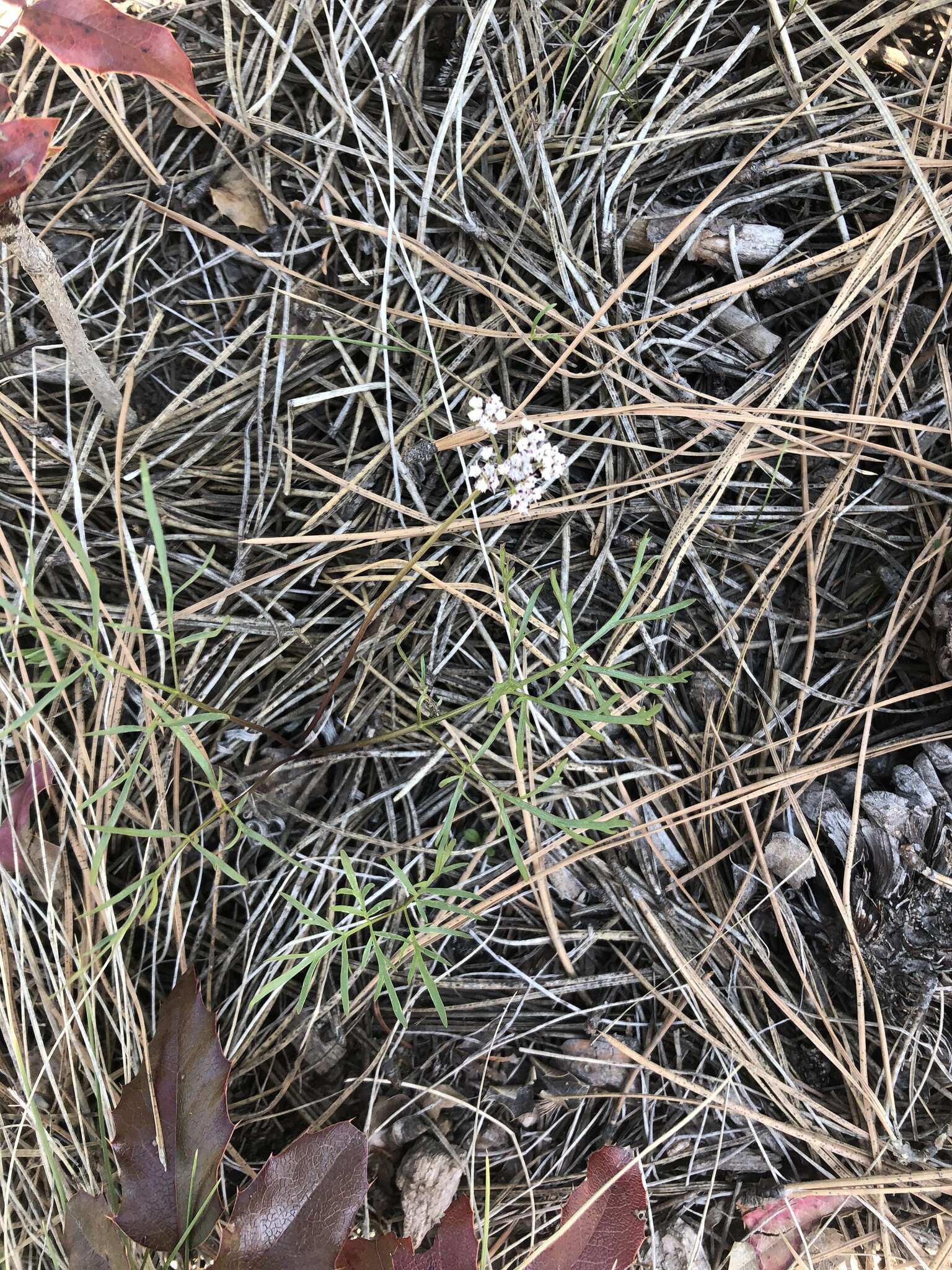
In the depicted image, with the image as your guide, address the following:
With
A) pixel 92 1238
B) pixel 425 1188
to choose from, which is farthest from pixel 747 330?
pixel 92 1238

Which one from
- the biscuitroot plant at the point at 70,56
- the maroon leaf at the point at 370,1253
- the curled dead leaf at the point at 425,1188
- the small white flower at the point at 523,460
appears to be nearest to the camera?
the biscuitroot plant at the point at 70,56

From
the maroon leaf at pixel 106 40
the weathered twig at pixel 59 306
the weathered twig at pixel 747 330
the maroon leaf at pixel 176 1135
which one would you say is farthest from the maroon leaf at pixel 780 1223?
the maroon leaf at pixel 106 40

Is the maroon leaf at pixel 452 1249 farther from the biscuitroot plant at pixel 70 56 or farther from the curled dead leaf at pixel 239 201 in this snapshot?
the curled dead leaf at pixel 239 201

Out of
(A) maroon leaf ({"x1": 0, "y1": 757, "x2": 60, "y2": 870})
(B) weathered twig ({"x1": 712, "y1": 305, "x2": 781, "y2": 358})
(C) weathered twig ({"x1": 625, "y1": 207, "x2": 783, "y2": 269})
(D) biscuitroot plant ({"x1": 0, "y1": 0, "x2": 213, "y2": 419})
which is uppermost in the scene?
(D) biscuitroot plant ({"x1": 0, "y1": 0, "x2": 213, "y2": 419})

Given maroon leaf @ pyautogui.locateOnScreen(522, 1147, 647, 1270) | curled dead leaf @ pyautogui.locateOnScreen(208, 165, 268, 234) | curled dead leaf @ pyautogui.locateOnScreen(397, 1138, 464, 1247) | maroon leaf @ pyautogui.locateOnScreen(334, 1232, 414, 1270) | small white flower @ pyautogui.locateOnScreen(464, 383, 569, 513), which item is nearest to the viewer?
small white flower @ pyautogui.locateOnScreen(464, 383, 569, 513)

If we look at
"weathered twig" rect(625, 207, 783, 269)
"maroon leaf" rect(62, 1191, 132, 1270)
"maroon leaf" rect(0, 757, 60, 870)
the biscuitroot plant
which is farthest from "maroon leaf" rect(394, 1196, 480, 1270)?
"weathered twig" rect(625, 207, 783, 269)

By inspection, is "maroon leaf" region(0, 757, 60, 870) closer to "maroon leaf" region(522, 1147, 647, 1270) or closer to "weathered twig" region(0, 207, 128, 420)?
"weathered twig" region(0, 207, 128, 420)

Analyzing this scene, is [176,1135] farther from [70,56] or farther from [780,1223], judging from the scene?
[70,56]
